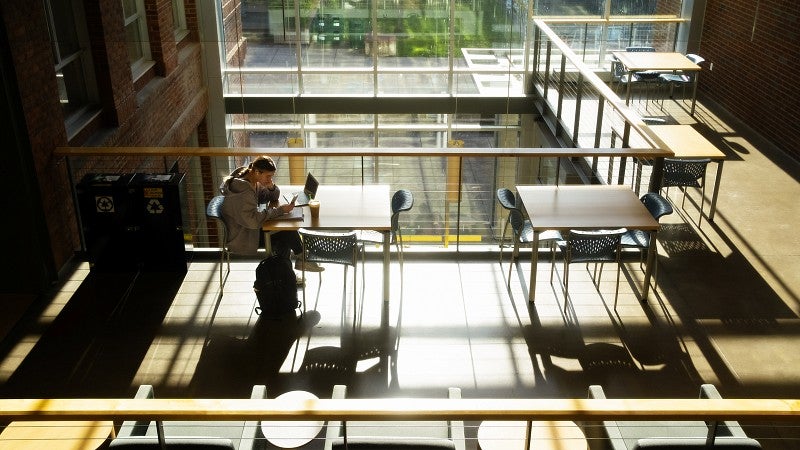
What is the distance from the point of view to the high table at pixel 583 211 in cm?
521

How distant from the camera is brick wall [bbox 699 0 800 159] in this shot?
8789mm

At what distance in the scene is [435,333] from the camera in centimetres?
500

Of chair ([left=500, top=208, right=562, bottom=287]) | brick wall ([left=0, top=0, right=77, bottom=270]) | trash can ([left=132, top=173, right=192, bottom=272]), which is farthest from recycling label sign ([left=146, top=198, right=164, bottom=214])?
chair ([left=500, top=208, right=562, bottom=287])

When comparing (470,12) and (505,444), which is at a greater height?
→ (470,12)

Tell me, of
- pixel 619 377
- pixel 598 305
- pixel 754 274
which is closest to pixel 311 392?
pixel 619 377

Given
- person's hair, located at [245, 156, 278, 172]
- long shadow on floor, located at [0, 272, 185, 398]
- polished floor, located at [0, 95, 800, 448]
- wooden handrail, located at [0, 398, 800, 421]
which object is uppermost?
wooden handrail, located at [0, 398, 800, 421]

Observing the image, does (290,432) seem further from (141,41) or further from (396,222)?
(141,41)

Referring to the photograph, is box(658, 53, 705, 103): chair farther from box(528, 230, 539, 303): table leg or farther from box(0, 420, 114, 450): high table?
box(0, 420, 114, 450): high table

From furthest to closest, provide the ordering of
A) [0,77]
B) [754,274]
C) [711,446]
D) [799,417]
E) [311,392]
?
[754,274], [0,77], [311,392], [711,446], [799,417]

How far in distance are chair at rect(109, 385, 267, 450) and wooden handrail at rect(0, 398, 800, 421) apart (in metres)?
0.44

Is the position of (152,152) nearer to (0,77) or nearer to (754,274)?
(0,77)

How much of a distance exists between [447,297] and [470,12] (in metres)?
5.42

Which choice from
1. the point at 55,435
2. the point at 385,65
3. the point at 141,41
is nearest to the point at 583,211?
the point at 55,435

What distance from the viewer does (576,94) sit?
8367 millimetres
